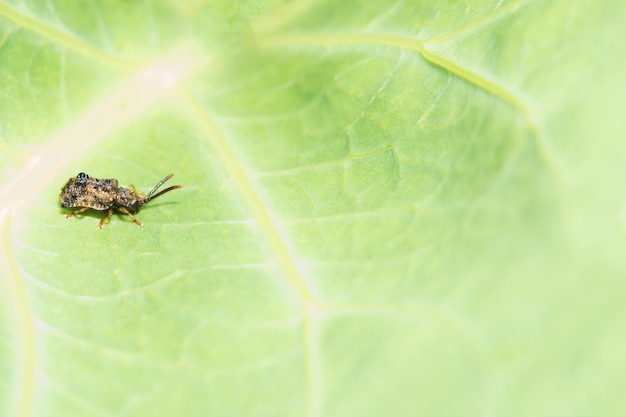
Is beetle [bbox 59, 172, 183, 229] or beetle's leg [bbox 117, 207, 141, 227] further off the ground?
beetle [bbox 59, 172, 183, 229]

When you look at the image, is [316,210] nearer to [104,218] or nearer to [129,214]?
[129,214]

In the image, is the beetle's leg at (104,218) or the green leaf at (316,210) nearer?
the green leaf at (316,210)

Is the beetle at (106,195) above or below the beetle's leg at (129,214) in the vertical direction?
above

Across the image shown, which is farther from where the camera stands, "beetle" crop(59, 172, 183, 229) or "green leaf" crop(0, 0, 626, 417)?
"beetle" crop(59, 172, 183, 229)

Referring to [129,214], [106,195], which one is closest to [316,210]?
[129,214]
